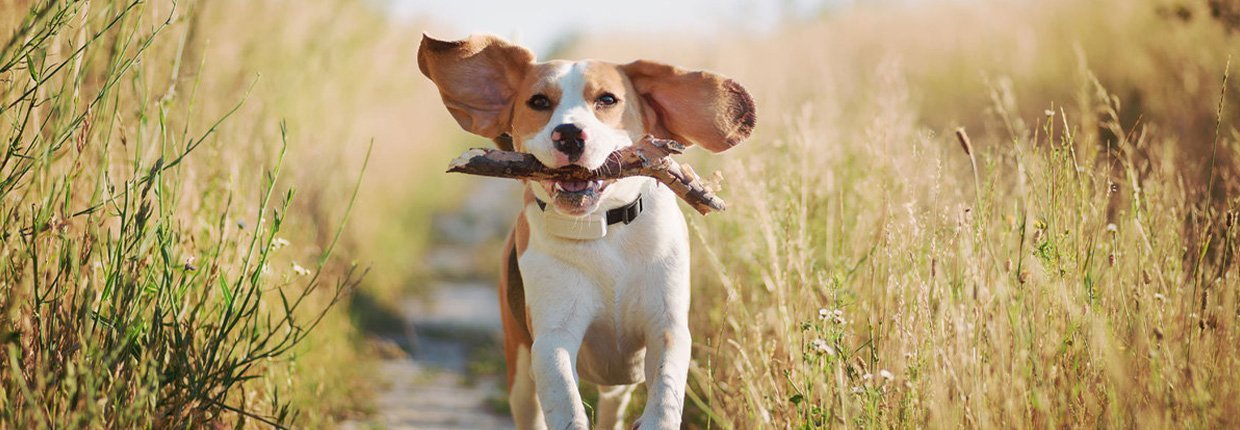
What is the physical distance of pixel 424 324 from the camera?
288 inches

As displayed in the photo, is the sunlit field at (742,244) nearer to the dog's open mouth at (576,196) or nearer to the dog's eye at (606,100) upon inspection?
the dog's open mouth at (576,196)

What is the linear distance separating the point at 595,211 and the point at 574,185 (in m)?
0.17

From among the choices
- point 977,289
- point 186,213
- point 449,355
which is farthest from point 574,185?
point 449,355

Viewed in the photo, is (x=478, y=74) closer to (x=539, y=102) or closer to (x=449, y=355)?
(x=539, y=102)

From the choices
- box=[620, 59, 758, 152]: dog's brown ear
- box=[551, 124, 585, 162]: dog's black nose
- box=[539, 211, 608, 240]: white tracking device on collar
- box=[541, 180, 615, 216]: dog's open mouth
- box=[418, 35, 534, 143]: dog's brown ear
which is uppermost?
box=[418, 35, 534, 143]: dog's brown ear

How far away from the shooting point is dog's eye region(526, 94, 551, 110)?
3268 mm

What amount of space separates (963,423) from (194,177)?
2.70 m

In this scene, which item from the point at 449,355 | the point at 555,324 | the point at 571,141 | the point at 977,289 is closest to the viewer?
the point at 977,289

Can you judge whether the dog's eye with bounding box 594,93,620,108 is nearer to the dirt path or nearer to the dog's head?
the dog's head

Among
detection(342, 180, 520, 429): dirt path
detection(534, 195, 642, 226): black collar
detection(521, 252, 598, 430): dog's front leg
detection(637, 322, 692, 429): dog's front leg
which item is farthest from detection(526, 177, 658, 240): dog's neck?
detection(342, 180, 520, 429): dirt path

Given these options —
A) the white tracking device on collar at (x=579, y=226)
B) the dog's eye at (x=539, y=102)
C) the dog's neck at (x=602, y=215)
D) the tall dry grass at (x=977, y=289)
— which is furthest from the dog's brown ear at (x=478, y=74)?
the tall dry grass at (x=977, y=289)

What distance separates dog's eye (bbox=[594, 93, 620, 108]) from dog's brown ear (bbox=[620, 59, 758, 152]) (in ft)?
0.51

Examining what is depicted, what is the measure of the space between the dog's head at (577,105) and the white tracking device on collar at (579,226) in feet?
0.21

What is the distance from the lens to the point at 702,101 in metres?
3.37
